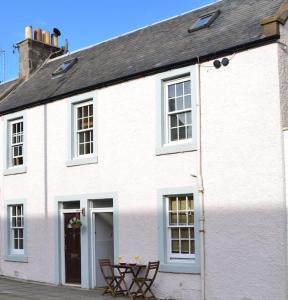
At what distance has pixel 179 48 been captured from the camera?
13.6 meters

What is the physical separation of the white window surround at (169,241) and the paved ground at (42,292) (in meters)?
1.44

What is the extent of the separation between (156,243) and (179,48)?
15.6 ft

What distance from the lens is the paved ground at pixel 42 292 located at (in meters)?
13.3

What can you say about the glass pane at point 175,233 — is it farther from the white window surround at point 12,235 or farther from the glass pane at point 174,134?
the white window surround at point 12,235

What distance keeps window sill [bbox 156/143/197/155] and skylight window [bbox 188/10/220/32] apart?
3372 millimetres

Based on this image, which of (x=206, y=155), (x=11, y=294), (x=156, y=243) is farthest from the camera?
(x=11, y=294)

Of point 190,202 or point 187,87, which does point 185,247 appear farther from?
point 187,87

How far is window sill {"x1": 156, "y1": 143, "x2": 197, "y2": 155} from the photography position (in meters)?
12.4

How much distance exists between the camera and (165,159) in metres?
13.0

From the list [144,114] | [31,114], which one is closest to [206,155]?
[144,114]

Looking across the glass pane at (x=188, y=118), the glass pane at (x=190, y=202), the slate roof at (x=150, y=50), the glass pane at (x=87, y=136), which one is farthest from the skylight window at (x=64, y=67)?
the glass pane at (x=190, y=202)

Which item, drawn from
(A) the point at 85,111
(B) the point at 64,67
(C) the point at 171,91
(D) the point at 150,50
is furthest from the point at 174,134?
(B) the point at 64,67

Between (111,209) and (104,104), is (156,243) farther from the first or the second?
(104,104)

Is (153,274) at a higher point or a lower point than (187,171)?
lower
